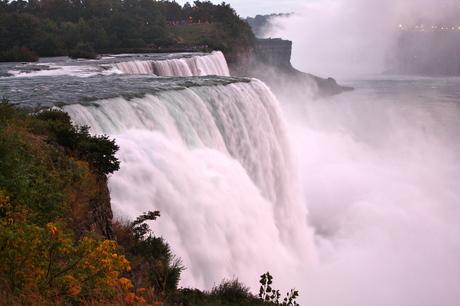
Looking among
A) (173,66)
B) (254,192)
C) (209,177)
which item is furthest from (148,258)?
(173,66)

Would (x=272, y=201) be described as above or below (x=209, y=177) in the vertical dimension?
above

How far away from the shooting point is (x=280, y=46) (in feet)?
224

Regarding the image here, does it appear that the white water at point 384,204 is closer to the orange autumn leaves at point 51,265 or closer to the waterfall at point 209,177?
the waterfall at point 209,177

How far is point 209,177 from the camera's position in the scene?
10.6 meters

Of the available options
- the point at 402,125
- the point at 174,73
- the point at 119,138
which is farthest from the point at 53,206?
the point at 402,125

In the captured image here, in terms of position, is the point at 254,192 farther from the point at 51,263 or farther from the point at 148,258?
the point at 51,263

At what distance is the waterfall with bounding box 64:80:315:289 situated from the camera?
8.39 metres

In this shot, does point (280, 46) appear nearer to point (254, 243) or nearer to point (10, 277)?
point (254, 243)

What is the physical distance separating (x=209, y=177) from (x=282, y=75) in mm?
59307

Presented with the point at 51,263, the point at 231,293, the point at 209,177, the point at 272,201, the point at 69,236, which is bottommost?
the point at 51,263

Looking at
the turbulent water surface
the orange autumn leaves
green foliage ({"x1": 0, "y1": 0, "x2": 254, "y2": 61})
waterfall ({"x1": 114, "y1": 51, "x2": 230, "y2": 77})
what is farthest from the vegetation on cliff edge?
green foliage ({"x1": 0, "y1": 0, "x2": 254, "y2": 61})

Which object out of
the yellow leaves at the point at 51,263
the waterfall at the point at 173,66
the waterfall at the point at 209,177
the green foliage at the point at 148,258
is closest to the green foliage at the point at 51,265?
the yellow leaves at the point at 51,263

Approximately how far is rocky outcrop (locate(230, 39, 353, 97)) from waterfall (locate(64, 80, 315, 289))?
4567 centimetres

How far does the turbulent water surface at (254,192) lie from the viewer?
892cm
